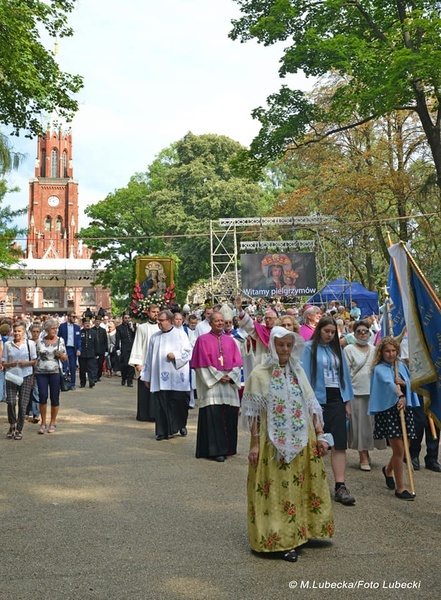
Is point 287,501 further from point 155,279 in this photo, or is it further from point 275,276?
point 275,276

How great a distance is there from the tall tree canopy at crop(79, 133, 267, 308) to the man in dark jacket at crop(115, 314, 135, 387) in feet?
75.5

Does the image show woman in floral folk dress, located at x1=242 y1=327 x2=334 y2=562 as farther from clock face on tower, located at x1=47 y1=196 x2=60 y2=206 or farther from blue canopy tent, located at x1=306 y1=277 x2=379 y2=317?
clock face on tower, located at x1=47 y1=196 x2=60 y2=206

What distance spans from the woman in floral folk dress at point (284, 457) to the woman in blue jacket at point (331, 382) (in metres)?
1.20

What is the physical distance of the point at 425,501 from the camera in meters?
6.58

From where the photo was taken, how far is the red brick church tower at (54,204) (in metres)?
89.7

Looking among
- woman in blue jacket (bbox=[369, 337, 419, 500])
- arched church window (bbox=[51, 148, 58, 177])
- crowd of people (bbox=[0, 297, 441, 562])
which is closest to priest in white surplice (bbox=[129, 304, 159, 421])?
crowd of people (bbox=[0, 297, 441, 562])

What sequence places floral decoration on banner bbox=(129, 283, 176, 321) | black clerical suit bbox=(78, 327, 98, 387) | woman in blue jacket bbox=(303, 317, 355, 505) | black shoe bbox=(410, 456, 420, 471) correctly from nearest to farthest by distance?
woman in blue jacket bbox=(303, 317, 355, 505) → black shoe bbox=(410, 456, 420, 471) → floral decoration on banner bbox=(129, 283, 176, 321) → black clerical suit bbox=(78, 327, 98, 387)

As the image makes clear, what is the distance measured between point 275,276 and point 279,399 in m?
27.3

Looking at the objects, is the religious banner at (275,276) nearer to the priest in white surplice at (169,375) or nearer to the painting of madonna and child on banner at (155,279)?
the painting of madonna and child on banner at (155,279)

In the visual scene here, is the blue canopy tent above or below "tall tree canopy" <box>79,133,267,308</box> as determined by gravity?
below

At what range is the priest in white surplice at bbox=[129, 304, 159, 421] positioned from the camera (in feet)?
39.6

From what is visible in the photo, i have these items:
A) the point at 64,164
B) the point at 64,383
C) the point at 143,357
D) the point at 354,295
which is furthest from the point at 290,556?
the point at 64,164

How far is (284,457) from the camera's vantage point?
504 centimetres

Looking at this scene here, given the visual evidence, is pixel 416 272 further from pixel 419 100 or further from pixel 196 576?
pixel 419 100
